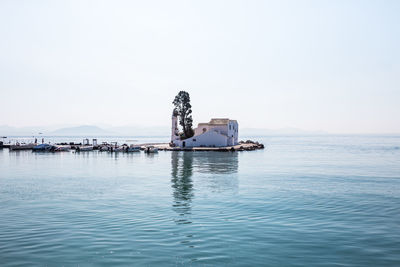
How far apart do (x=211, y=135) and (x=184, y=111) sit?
12.6m

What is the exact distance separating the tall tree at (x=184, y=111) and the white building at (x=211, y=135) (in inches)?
73.3

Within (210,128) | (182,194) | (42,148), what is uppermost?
(210,128)

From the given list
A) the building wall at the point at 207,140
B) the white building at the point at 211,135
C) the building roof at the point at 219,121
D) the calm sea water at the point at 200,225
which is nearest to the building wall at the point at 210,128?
the white building at the point at 211,135

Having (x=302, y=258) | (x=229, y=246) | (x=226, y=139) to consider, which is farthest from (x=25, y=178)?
(x=226, y=139)

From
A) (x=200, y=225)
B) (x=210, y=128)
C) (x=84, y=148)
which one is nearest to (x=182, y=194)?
(x=200, y=225)

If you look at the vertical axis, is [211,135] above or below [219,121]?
below

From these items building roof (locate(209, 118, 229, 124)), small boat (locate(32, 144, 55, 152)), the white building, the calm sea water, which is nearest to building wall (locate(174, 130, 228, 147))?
the white building

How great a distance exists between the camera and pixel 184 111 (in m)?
106

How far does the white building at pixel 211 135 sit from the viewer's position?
99.6 meters

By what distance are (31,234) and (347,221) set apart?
17713 mm

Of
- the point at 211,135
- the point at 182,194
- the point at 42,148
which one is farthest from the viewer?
the point at 42,148

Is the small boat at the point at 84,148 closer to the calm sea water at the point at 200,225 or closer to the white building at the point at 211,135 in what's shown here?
the white building at the point at 211,135

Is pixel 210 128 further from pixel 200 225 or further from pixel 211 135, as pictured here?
pixel 200 225

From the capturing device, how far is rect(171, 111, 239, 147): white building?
327 ft
